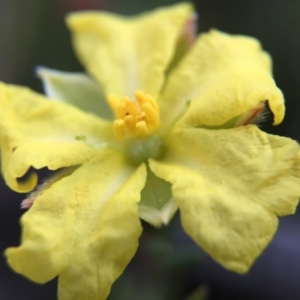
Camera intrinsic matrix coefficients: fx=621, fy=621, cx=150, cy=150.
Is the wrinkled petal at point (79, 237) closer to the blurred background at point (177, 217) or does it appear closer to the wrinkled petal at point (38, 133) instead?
the wrinkled petal at point (38, 133)

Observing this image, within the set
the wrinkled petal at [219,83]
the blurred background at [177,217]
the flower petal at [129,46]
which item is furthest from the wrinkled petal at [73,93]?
the blurred background at [177,217]

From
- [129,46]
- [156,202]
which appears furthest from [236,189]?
[129,46]

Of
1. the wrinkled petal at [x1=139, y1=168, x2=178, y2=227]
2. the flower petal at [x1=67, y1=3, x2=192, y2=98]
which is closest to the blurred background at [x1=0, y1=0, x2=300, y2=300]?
the wrinkled petal at [x1=139, y1=168, x2=178, y2=227]

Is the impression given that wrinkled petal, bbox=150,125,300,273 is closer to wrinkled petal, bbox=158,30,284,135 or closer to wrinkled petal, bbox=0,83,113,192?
wrinkled petal, bbox=158,30,284,135

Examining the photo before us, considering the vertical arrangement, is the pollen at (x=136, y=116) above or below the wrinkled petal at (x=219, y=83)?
below

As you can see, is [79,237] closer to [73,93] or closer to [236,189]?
[236,189]

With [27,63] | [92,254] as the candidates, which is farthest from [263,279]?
[27,63]
